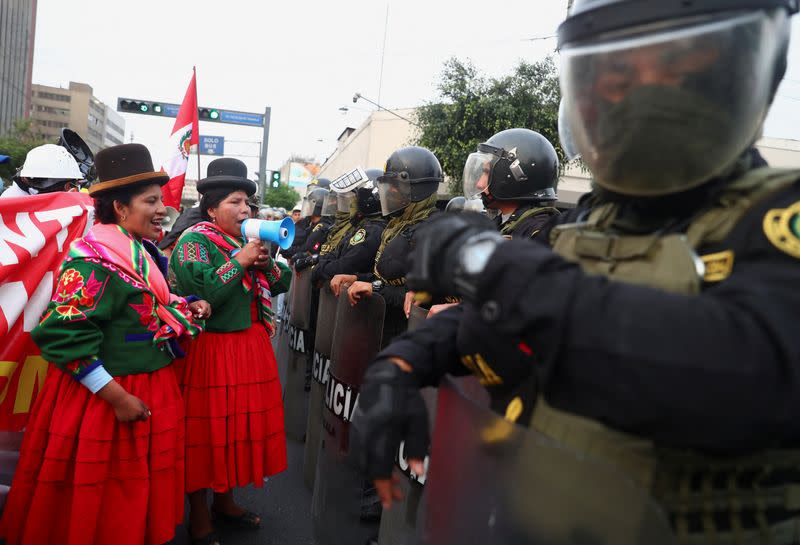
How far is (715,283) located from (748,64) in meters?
0.39

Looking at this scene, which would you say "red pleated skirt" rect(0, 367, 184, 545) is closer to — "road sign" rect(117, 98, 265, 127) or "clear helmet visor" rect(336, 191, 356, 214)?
"clear helmet visor" rect(336, 191, 356, 214)

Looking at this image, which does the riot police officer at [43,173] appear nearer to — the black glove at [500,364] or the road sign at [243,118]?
the black glove at [500,364]

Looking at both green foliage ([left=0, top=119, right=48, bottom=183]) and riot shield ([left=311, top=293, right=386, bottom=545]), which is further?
green foliage ([left=0, top=119, right=48, bottom=183])

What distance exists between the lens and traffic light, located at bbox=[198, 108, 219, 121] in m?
15.4

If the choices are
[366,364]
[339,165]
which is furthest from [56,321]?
[339,165]

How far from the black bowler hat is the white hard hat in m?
1.07

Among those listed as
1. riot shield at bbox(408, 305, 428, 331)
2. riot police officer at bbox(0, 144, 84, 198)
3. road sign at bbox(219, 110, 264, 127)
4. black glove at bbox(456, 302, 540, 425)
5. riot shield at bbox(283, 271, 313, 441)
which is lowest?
riot shield at bbox(283, 271, 313, 441)

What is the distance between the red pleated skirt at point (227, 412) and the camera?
3291 millimetres

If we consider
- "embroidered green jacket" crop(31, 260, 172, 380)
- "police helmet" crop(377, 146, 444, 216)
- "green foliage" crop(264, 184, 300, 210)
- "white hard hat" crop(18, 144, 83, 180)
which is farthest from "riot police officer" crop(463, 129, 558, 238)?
"green foliage" crop(264, 184, 300, 210)

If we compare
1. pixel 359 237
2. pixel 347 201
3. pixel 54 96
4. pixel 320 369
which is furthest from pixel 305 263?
pixel 54 96

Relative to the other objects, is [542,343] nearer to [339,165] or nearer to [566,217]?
[566,217]

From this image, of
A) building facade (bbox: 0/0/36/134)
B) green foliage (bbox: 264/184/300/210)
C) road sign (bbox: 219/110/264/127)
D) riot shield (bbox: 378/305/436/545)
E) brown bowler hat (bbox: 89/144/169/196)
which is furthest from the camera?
building facade (bbox: 0/0/36/134)

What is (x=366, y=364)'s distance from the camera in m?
3.15

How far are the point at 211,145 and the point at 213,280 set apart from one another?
1888cm
